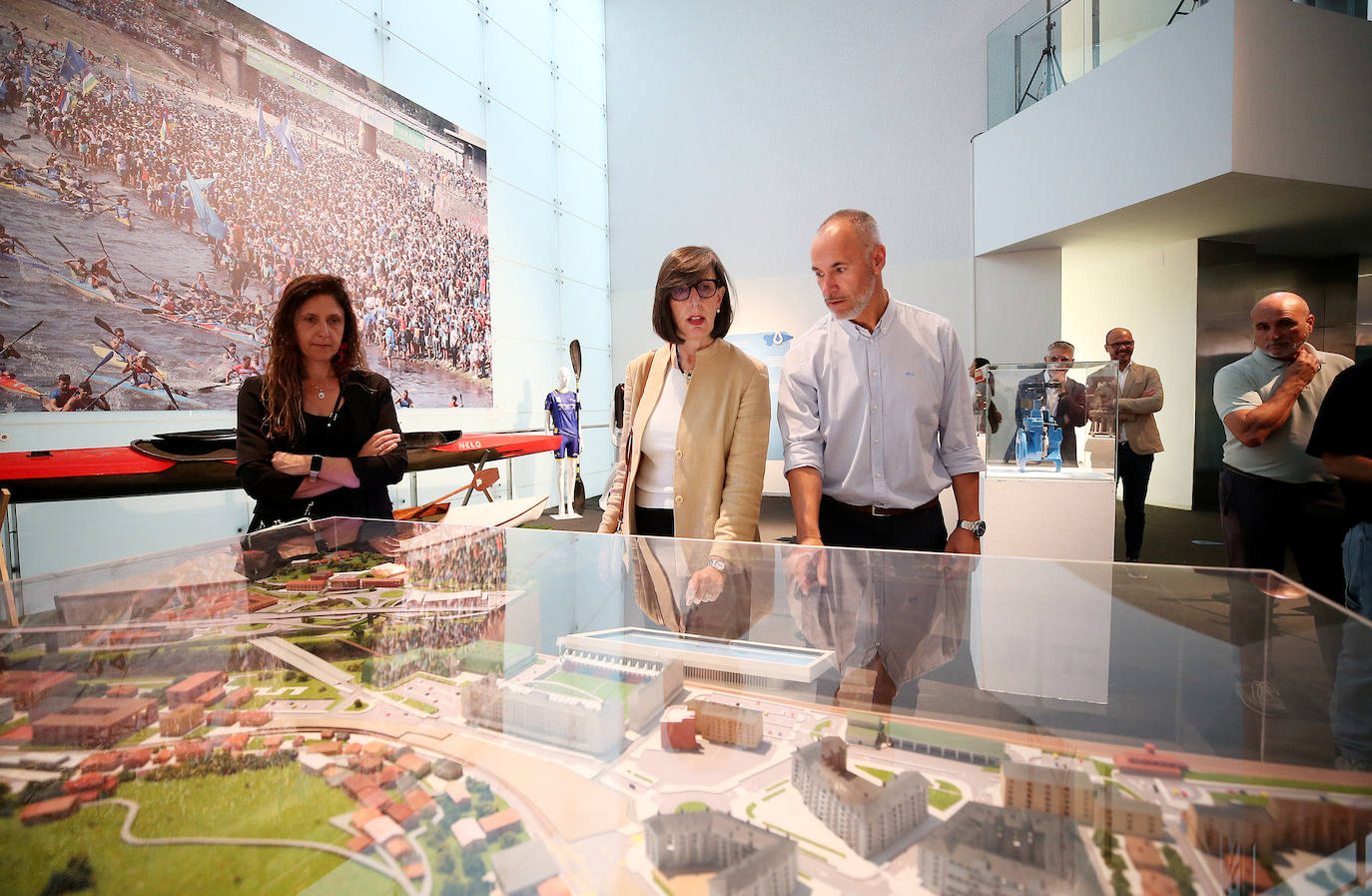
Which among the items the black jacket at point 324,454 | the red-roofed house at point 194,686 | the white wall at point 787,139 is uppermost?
the white wall at point 787,139

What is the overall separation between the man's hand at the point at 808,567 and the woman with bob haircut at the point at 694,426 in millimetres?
534

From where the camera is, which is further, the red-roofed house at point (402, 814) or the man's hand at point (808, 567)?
the man's hand at point (808, 567)

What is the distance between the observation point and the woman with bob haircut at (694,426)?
1856 millimetres

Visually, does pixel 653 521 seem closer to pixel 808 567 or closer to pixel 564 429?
pixel 808 567

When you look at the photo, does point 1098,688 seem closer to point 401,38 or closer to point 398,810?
point 398,810

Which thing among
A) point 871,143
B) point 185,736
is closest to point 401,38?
point 871,143

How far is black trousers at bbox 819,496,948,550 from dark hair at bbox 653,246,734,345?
62 centimetres

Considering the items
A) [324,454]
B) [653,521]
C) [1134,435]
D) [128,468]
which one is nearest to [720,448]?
[653,521]

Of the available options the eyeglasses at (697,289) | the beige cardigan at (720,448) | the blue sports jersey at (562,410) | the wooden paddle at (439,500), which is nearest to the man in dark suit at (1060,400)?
the beige cardigan at (720,448)

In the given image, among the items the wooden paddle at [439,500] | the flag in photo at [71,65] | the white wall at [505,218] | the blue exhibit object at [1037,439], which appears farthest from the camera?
the wooden paddle at [439,500]

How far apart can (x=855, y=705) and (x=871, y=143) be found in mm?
9250

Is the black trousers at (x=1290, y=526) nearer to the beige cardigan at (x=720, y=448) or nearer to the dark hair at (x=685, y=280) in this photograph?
the beige cardigan at (x=720, y=448)

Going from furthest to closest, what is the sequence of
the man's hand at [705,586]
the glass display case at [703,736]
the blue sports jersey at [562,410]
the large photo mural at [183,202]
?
the blue sports jersey at [562,410]
the large photo mural at [183,202]
the man's hand at [705,586]
the glass display case at [703,736]

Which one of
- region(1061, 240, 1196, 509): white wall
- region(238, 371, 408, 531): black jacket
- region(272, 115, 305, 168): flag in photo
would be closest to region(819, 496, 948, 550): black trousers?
region(238, 371, 408, 531): black jacket
